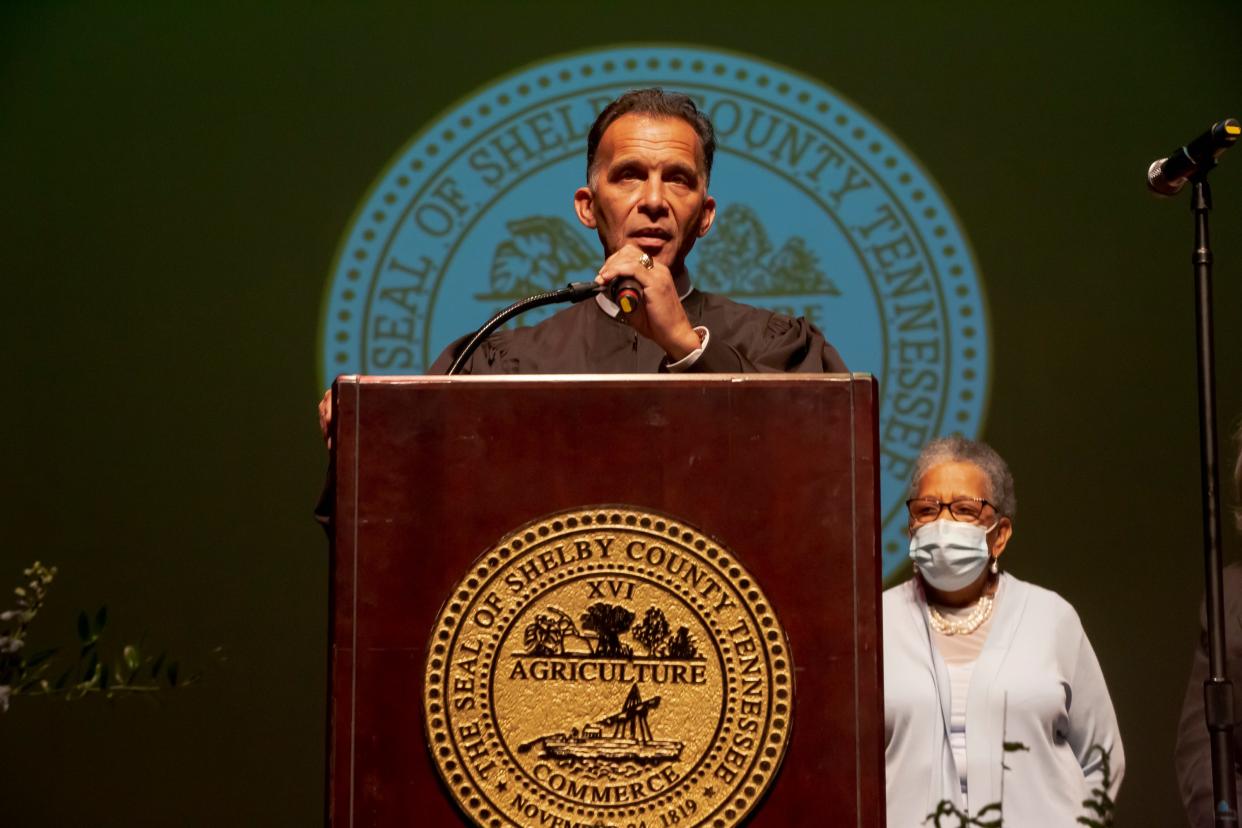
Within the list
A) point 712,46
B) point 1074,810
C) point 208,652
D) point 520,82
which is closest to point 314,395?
point 208,652

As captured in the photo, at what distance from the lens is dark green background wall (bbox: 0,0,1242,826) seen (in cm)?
355

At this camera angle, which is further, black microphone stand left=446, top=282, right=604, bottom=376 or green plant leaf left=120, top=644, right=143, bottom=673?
black microphone stand left=446, top=282, right=604, bottom=376

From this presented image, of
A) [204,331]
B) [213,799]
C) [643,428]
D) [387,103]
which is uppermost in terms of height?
[387,103]

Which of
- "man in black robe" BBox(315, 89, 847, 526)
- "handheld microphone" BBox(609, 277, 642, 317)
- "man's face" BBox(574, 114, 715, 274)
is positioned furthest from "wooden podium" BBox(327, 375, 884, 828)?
"man's face" BBox(574, 114, 715, 274)

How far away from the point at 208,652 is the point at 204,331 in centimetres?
79

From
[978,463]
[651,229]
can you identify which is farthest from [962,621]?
[651,229]

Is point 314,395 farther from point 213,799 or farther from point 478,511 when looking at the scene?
point 478,511

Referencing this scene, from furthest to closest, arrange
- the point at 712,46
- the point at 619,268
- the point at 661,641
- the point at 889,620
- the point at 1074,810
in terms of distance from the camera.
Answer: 1. the point at 712,46
2. the point at 889,620
3. the point at 1074,810
4. the point at 619,268
5. the point at 661,641

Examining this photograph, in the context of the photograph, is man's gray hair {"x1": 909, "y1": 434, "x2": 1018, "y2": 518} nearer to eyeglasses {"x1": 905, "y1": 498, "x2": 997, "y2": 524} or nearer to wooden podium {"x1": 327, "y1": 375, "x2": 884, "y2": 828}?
eyeglasses {"x1": 905, "y1": 498, "x2": 997, "y2": 524}

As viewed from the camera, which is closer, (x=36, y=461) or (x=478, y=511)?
(x=478, y=511)

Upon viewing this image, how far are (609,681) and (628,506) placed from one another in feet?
0.55

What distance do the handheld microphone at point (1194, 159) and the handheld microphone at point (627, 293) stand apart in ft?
3.40

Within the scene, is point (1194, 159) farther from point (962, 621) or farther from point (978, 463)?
point (962, 621)

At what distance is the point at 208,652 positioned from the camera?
12.1 ft
